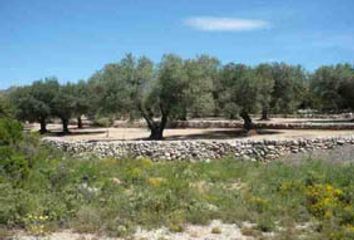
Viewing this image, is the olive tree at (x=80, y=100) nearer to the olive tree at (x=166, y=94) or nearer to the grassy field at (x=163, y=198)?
the olive tree at (x=166, y=94)

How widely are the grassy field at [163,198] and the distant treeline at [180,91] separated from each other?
13839 mm

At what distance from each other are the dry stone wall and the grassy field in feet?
23.7

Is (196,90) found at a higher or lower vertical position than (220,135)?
higher

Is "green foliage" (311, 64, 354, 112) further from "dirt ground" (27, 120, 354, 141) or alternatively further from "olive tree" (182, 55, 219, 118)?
"olive tree" (182, 55, 219, 118)

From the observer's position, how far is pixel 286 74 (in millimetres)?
59688

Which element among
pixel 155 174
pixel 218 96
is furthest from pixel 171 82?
pixel 155 174

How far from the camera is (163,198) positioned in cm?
1229

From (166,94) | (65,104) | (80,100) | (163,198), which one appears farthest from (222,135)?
(163,198)

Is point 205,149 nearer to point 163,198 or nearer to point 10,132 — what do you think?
point 10,132

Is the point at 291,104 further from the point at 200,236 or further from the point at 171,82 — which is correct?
the point at 200,236

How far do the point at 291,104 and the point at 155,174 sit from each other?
148 feet

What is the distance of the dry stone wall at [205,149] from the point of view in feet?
78.1

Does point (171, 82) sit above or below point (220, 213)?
above

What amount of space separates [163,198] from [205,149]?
39.6ft
